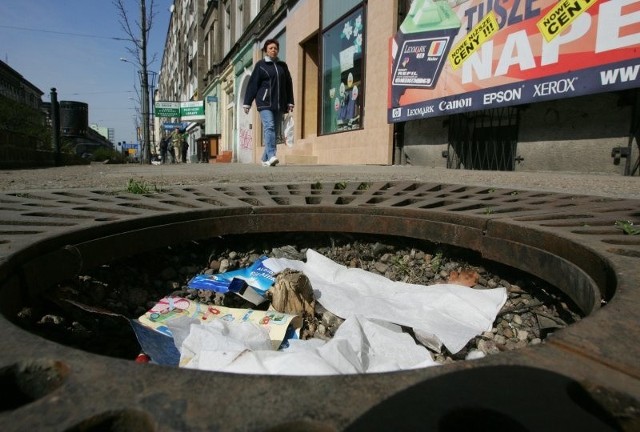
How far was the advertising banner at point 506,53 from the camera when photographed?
4.25 meters

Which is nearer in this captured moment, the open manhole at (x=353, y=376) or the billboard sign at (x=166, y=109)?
the open manhole at (x=353, y=376)

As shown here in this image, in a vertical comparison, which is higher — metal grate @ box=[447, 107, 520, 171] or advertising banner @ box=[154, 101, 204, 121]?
advertising banner @ box=[154, 101, 204, 121]

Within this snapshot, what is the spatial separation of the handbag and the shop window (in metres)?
1.94

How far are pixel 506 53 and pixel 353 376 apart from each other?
5.81 metres

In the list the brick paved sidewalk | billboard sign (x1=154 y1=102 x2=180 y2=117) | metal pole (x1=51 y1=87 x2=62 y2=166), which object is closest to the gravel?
the brick paved sidewalk

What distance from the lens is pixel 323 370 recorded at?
0.95m

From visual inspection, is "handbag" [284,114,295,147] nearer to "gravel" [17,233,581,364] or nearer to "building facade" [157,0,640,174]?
"building facade" [157,0,640,174]

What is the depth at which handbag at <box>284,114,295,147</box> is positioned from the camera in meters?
13.5

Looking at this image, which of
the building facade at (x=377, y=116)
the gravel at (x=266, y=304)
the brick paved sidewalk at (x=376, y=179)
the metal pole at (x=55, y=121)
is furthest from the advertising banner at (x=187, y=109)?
the gravel at (x=266, y=304)

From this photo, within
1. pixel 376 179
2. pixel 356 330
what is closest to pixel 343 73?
pixel 376 179

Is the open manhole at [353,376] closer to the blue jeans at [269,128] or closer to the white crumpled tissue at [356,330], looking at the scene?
the white crumpled tissue at [356,330]

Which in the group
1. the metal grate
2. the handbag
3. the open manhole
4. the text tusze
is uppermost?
the text tusze

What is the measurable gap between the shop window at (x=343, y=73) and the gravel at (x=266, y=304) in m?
7.69

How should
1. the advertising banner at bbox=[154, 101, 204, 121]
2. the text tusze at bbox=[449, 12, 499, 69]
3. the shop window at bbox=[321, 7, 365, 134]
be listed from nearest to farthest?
the text tusze at bbox=[449, 12, 499, 69]
the shop window at bbox=[321, 7, 365, 134]
the advertising banner at bbox=[154, 101, 204, 121]
